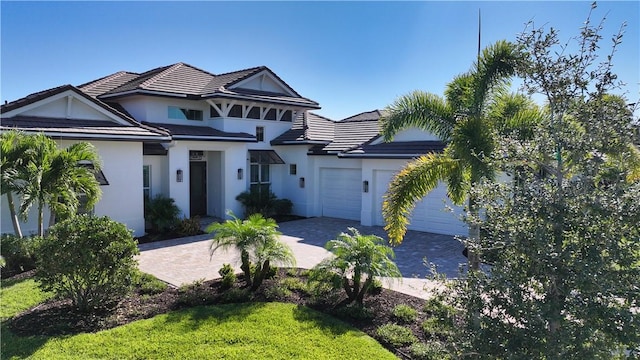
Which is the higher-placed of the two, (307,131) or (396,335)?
(307,131)

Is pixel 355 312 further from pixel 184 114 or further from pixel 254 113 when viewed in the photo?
pixel 254 113

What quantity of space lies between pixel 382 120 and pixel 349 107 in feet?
77.1

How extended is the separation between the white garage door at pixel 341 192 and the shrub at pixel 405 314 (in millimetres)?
12707

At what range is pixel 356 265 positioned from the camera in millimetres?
8953

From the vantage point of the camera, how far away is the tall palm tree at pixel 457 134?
28.1 feet

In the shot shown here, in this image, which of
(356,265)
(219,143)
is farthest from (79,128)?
(356,265)

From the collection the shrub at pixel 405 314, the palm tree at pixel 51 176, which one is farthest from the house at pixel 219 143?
the shrub at pixel 405 314

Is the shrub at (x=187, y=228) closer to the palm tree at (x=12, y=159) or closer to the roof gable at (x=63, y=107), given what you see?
the roof gable at (x=63, y=107)

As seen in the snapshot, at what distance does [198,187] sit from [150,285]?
12580mm

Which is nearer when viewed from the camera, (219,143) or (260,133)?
(219,143)

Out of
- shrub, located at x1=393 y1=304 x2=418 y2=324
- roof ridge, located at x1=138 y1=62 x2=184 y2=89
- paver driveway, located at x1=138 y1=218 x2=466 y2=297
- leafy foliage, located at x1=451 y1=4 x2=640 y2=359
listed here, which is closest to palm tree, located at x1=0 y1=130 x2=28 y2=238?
paver driveway, located at x1=138 y1=218 x2=466 y2=297

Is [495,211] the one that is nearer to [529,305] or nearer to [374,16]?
[529,305]

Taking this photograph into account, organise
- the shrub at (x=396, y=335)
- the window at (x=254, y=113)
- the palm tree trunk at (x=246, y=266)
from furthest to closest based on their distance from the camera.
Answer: the window at (x=254, y=113) < the palm tree trunk at (x=246, y=266) < the shrub at (x=396, y=335)

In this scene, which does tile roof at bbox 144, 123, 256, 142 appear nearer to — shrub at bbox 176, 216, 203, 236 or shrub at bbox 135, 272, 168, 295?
shrub at bbox 176, 216, 203, 236
